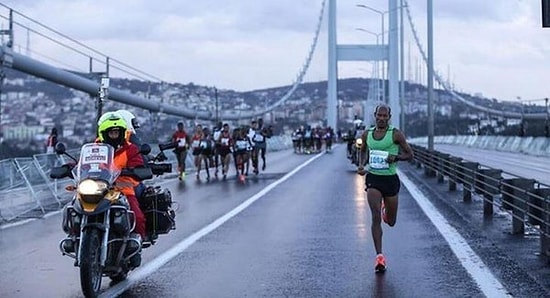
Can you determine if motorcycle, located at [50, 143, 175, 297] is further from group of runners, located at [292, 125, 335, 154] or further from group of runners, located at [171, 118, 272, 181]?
group of runners, located at [292, 125, 335, 154]

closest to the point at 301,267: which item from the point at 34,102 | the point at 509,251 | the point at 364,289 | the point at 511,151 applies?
the point at 364,289

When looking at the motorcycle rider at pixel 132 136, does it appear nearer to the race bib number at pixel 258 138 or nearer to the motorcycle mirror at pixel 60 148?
the motorcycle mirror at pixel 60 148

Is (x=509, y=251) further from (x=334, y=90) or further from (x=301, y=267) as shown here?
(x=334, y=90)

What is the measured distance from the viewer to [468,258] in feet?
35.5

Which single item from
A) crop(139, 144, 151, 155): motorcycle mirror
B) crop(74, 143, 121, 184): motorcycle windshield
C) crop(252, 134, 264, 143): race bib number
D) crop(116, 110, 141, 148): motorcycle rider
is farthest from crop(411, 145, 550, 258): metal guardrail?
crop(252, 134, 264, 143): race bib number

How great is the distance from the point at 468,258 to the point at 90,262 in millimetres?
4605

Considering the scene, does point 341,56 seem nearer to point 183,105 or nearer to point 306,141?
point 306,141

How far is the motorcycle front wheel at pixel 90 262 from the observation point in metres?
8.09

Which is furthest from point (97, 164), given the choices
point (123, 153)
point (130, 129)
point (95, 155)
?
point (130, 129)

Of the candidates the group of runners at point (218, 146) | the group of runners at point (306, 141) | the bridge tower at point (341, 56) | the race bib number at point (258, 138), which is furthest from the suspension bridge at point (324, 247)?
the bridge tower at point (341, 56)

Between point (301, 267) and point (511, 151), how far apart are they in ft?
157

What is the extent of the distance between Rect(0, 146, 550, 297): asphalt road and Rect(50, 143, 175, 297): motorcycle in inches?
14.3

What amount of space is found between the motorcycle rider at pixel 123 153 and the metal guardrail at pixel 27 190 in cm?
684

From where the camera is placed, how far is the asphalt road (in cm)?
893
